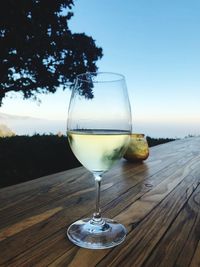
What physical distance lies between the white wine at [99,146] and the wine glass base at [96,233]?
0.41ft

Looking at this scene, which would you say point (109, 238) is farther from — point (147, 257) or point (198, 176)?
point (198, 176)

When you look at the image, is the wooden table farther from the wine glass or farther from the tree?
the tree

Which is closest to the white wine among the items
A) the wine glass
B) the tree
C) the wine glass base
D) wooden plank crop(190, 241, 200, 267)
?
the wine glass

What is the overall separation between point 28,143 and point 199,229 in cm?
429

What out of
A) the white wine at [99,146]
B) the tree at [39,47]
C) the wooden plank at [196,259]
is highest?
the tree at [39,47]

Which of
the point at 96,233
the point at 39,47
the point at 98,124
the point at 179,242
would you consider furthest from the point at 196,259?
the point at 39,47

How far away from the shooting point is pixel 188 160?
156 centimetres

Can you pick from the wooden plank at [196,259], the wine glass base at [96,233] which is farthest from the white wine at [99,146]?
the wooden plank at [196,259]

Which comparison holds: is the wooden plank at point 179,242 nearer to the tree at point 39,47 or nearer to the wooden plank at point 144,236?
the wooden plank at point 144,236

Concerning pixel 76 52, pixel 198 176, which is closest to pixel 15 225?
pixel 198 176

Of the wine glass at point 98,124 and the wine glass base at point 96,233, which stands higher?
the wine glass at point 98,124

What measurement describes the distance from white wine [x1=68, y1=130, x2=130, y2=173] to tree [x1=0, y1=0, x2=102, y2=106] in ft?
27.5

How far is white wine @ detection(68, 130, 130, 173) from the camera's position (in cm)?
61

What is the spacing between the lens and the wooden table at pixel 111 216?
49 centimetres
